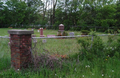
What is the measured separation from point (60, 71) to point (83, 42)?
1788 mm

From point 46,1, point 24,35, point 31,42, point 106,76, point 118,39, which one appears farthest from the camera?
point 46,1

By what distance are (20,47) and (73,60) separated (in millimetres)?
2137

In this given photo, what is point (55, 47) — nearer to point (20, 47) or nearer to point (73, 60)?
point (73, 60)

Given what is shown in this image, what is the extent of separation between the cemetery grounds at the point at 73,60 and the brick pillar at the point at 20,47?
0.67 ft

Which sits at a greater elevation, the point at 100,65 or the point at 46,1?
the point at 46,1

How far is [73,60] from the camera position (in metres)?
5.02

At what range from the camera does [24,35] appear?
4.16m

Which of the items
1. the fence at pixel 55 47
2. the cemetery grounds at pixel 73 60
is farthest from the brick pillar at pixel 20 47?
the fence at pixel 55 47

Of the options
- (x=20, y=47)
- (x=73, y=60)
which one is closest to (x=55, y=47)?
(x=73, y=60)

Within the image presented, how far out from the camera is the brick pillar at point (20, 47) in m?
4.09

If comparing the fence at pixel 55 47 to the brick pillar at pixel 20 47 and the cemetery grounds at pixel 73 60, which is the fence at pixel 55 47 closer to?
the cemetery grounds at pixel 73 60

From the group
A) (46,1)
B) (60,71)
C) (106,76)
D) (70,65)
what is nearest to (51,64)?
(60,71)

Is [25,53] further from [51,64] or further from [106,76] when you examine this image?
[106,76]

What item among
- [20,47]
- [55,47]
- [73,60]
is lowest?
[73,60]
